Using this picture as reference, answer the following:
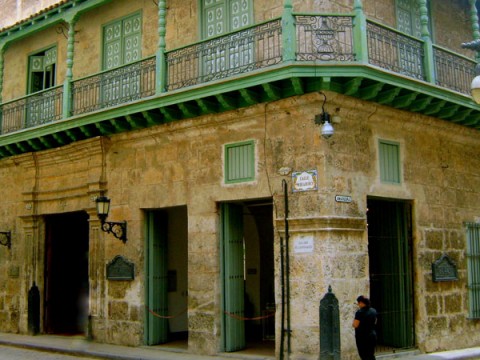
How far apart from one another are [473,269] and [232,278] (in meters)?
5.06

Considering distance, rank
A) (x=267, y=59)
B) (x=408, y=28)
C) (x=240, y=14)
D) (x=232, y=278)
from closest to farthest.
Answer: (x=267, y=59), (x=232, y=278), (x=240, y=14), (x=408, y=28)

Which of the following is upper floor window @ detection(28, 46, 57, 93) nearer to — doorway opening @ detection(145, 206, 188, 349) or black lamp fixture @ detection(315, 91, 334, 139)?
doorway opening @ detection(145, 206, 188, 349)

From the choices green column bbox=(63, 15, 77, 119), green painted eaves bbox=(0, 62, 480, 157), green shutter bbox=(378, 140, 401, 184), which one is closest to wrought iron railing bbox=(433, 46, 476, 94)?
green painted eaves bbox=(0, 62, 480, 157)

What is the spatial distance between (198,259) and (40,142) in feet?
18.1

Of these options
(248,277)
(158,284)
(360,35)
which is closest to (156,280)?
(158,284)

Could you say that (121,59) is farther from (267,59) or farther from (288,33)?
(288,33)

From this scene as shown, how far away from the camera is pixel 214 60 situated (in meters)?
11.7

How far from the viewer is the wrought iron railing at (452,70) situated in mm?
Answer: 12266

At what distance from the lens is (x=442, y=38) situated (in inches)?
544

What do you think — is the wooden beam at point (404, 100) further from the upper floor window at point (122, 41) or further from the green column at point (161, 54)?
the upper floor window at point (122, 41)

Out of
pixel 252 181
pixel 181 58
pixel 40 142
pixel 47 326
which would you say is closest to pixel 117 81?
pixel 181 58

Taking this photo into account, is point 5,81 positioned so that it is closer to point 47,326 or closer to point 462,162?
point 47,326

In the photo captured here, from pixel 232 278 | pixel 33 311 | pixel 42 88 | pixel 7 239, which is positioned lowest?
pixel 33 311

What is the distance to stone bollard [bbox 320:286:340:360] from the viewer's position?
32.0ft
